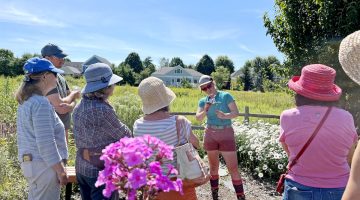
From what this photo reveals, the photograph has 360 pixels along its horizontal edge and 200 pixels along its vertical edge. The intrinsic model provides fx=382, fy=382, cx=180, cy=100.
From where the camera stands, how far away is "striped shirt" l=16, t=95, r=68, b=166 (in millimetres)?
Answer: 2709

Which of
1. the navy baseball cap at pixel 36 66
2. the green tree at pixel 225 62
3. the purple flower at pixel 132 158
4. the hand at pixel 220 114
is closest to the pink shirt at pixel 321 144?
the purple flower at pixel 132 158

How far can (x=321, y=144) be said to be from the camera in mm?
2326

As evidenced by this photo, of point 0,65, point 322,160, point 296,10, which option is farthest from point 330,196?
point 0,65

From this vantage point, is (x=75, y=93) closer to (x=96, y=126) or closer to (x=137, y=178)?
(x=96, y=126)

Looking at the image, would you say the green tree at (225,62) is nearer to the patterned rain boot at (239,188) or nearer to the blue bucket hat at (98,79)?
the patterned rain boot at (239,188)

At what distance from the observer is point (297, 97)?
2479mm

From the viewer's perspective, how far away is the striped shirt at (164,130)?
2.67 meters

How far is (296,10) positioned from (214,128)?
3.87 m

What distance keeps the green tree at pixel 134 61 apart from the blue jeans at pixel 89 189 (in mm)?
88629

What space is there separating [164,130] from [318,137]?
1014 mm

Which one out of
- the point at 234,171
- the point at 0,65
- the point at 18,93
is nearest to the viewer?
the point at 18,93

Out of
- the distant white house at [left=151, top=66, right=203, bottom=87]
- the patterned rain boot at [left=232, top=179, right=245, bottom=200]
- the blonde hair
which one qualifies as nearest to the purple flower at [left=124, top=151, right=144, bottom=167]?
the blonde hair

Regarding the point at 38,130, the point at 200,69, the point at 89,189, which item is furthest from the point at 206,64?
the point at 38,130

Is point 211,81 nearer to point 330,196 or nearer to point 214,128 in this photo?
point 214,128
